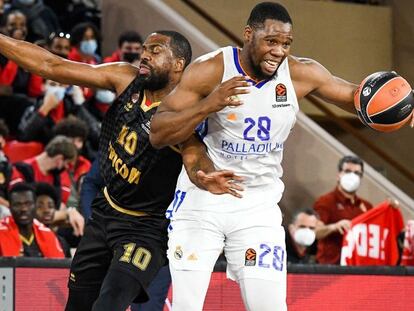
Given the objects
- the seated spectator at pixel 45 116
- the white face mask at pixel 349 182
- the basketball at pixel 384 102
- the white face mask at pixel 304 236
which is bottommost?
the white face mask at pixel 304 236

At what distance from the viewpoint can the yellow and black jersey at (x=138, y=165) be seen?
236 inches

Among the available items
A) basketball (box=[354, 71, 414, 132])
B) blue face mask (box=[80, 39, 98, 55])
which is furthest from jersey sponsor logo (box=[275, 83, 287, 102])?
blue face mask (box=[80, 39, 98, 55])

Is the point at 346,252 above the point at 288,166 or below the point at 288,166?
below

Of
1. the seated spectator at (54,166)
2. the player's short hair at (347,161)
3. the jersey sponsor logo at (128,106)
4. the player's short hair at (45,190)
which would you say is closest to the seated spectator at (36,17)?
the seated spectator at (54,166)

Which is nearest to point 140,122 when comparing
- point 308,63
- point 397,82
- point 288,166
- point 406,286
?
point 308,63

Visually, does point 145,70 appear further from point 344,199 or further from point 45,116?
point 45,116

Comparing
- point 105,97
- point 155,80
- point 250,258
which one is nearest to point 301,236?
point 105,97

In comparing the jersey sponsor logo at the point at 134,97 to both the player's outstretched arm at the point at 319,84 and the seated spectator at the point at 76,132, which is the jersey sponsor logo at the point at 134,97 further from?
the seated spectator at the point at 76,132

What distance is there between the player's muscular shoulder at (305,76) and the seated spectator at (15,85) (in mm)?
5590

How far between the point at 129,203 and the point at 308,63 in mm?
1213

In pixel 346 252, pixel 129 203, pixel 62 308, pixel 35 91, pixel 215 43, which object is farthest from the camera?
pixel 215 43

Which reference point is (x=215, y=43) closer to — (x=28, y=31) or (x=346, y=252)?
(x=28, y=31)

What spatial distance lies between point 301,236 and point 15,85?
344 centimetres

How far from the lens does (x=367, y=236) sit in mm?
9367
